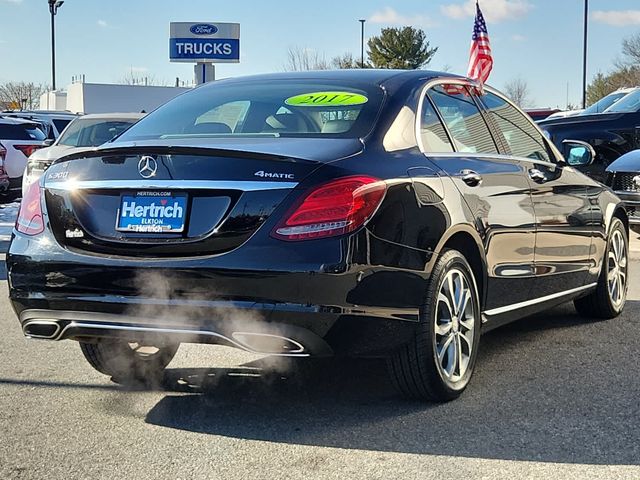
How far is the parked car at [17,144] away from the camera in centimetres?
1535

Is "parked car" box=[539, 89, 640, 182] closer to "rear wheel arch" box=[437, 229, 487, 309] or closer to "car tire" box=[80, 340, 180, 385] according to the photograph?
"rear wheel arch" box=[437, 229, 487, 309]

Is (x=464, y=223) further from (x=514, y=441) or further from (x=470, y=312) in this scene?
(x=514, y=441)

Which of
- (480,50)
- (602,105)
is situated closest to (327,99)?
(480,50)

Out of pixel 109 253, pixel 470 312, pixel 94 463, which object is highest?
pixel 109 253

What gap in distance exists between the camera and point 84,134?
1229 centimetres

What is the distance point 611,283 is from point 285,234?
358cm

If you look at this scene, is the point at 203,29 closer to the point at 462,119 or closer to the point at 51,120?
the point at 51,120

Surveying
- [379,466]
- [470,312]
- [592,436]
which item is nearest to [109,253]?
[379,466]

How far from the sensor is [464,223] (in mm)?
4383

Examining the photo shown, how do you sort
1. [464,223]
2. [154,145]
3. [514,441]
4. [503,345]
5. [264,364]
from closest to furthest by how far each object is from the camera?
1. [514,441]
2. [154,145]
3. [464,223]
4. [264,364]
5. [503,345]

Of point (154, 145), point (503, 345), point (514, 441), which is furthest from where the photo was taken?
point (503, 345)

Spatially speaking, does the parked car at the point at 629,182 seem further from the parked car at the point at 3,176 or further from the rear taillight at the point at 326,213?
the parked car at the point at 3,176

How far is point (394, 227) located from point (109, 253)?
1205 mm

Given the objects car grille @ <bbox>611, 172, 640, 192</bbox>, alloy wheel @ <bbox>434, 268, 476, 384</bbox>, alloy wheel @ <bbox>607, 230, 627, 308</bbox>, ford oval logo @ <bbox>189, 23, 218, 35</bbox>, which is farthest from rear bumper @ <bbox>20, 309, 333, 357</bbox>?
ford oval logo @ <bbox>189, 23, 218, 35</bbox>
